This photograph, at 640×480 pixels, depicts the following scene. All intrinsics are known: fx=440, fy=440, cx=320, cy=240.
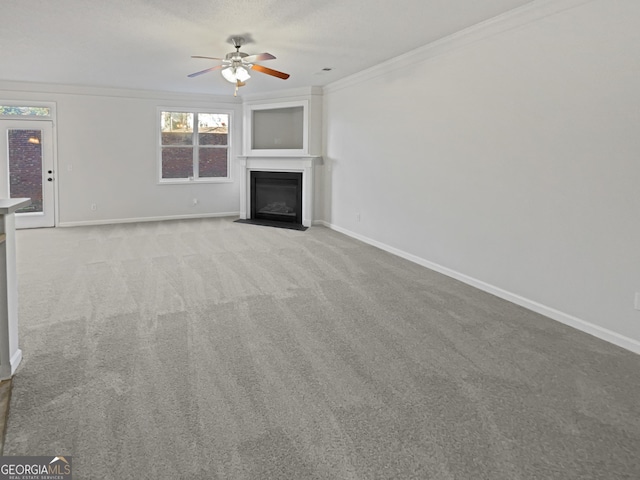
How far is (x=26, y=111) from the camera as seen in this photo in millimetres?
7516

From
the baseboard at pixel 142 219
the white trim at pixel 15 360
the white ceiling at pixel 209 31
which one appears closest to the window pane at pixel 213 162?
the baseboard at pixel 142 219

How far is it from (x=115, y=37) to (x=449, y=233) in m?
4.23

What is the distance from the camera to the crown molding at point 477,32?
358 cm

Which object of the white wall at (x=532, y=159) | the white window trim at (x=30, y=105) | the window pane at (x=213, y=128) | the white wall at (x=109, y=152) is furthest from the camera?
the window pane at (x=213, y=128)

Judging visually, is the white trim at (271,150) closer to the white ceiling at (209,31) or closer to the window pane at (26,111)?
the white ceiling at (209,31)

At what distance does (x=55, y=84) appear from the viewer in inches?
297

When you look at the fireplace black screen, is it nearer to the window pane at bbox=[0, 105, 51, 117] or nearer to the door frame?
the door frame

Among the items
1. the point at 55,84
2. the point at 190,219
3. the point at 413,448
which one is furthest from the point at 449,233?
the point at 55,84

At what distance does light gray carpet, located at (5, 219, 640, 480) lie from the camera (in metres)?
1.94

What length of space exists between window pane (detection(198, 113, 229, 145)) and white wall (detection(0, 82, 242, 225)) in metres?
0.27

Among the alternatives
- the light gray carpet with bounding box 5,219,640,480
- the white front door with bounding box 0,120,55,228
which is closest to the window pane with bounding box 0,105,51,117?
the white front door with bounding box 0,120,55,228

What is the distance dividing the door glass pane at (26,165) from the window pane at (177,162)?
83.2 inches

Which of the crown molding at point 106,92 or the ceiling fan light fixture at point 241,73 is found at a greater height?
the crown molding at point 106,92

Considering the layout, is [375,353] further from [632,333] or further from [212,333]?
[632,333]
